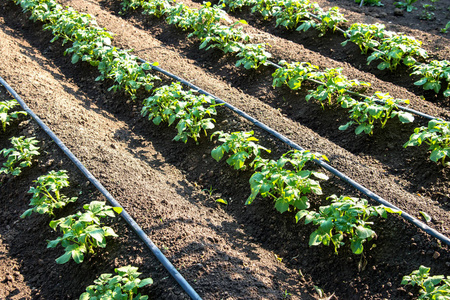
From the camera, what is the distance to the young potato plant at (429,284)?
255 centimetres

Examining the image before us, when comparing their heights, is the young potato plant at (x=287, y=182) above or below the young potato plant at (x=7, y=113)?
above

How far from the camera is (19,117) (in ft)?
15.7

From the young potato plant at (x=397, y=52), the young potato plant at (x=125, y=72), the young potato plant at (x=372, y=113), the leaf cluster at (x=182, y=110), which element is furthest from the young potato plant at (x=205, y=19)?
the young potato plant at (x=372, y=113)

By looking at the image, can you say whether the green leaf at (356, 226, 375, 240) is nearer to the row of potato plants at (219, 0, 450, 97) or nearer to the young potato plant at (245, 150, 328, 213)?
the young potato plant at (245, 150, 328, 213)

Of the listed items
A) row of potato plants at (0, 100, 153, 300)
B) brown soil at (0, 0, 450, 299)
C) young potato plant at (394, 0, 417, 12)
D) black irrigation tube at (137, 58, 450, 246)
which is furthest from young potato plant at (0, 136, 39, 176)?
young potato plant at (394, 0, 417, 12)

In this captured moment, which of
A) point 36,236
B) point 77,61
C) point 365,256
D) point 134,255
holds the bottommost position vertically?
point 36,236

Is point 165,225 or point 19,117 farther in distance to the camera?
point 19,117

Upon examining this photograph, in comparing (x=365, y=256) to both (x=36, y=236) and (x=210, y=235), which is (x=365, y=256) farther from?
(x=36, y=236)

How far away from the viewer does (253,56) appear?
5.44 metres

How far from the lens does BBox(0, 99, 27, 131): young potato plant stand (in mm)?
4469

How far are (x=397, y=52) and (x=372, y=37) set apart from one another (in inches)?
38.4

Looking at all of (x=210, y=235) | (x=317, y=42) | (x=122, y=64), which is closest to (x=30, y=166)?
(x=122, y=64)

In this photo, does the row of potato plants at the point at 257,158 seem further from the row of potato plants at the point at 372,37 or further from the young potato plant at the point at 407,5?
the young potato plant at the point at 407,5

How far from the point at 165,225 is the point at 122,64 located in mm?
2528
